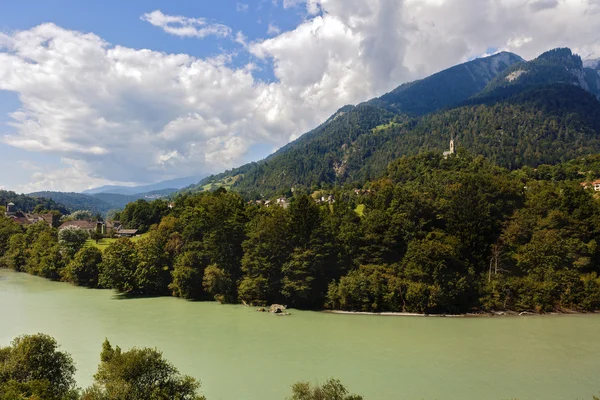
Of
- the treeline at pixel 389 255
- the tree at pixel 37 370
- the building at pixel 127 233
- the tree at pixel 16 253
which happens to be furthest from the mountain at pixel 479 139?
the tree at pixel 37 370

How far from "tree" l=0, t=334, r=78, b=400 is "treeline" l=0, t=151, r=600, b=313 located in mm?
22829

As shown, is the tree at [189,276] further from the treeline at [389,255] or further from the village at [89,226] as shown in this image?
the village at [89,226]

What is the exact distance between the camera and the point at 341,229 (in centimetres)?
3778

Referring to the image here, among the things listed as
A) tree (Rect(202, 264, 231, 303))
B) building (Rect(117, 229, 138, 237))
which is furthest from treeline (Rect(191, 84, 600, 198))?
tree (Rect(202, 264, 231, 303))

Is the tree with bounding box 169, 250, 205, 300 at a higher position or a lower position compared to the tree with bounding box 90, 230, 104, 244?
lower

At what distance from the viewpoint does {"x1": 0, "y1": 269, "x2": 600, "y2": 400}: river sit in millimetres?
18641

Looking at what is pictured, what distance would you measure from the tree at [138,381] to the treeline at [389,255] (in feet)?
73.3

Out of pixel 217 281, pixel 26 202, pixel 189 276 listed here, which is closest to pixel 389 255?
pixel 217 281

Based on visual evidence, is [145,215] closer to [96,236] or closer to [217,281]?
[96,236]

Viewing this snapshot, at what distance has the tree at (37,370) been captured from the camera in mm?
10961

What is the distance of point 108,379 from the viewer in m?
11.6

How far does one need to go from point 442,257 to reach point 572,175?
60.0 metres

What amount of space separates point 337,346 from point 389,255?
1426 centimetres

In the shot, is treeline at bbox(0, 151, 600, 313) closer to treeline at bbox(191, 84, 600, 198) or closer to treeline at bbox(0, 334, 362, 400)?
treeline at bbox(0, 334, 362, 400)
